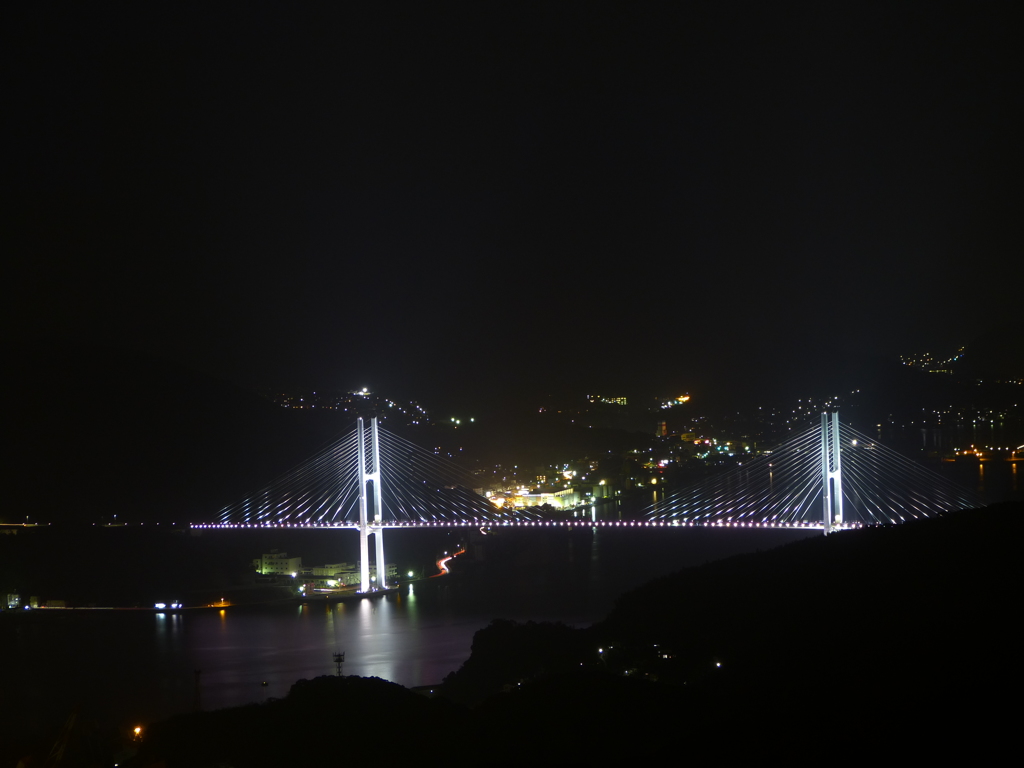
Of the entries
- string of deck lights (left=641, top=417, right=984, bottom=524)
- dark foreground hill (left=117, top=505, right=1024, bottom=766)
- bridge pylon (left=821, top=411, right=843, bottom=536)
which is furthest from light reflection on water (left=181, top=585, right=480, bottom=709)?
string of deck lights (left=641, top=417, right=984, bottom=524)

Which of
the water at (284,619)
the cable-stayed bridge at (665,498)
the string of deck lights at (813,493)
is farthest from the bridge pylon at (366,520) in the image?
the string of deck lights at (813,493)

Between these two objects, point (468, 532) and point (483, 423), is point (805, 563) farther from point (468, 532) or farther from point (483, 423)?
point (483, 423)

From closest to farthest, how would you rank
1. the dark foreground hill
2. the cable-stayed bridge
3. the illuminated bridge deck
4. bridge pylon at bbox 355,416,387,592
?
the dark foreground hill < the illuminated bridge deck < bridge pylon at bbox 355,416,387,592 < the cable-stayed bridge

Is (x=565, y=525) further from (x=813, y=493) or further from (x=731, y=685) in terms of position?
(x=731, y=685)

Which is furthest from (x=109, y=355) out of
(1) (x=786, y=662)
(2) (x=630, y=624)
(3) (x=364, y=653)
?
(1) (x=786, y=662)

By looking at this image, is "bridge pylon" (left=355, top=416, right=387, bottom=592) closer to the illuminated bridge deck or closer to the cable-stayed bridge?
the cable-stayed bridge

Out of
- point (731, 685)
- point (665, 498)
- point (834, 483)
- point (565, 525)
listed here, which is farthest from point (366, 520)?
point (731, 685)
